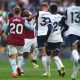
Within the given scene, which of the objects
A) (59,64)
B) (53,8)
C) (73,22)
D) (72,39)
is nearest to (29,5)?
(53,8)

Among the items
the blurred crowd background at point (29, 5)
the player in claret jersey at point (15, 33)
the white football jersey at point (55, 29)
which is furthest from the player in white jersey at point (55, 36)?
the blurred crowd background at point (29, 5)

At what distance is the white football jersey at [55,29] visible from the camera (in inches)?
787

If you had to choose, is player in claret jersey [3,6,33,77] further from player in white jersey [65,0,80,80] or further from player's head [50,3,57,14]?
player in white jersey [65,0,80,80]

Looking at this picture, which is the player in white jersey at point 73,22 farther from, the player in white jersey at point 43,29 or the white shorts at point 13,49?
the white shorts at point 13,49

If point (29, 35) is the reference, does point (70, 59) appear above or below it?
below

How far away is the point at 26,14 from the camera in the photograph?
20.7 meters

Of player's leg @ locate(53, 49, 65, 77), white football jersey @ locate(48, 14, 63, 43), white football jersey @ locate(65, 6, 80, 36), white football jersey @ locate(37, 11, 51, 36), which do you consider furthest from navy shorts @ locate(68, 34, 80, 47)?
white football jersey @ locate(37, 11, 51, 36)

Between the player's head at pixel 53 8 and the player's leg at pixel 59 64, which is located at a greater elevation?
the player's head at pixel 53 8

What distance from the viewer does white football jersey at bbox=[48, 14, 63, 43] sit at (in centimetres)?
1998

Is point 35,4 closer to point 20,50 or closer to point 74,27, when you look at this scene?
point 20,50

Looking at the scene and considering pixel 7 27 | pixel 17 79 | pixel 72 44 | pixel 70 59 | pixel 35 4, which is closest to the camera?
pixel 72 44

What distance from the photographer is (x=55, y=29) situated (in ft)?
66.2

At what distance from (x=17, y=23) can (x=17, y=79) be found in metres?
2.08

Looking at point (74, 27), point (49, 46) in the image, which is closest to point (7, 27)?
point (49, 46)
